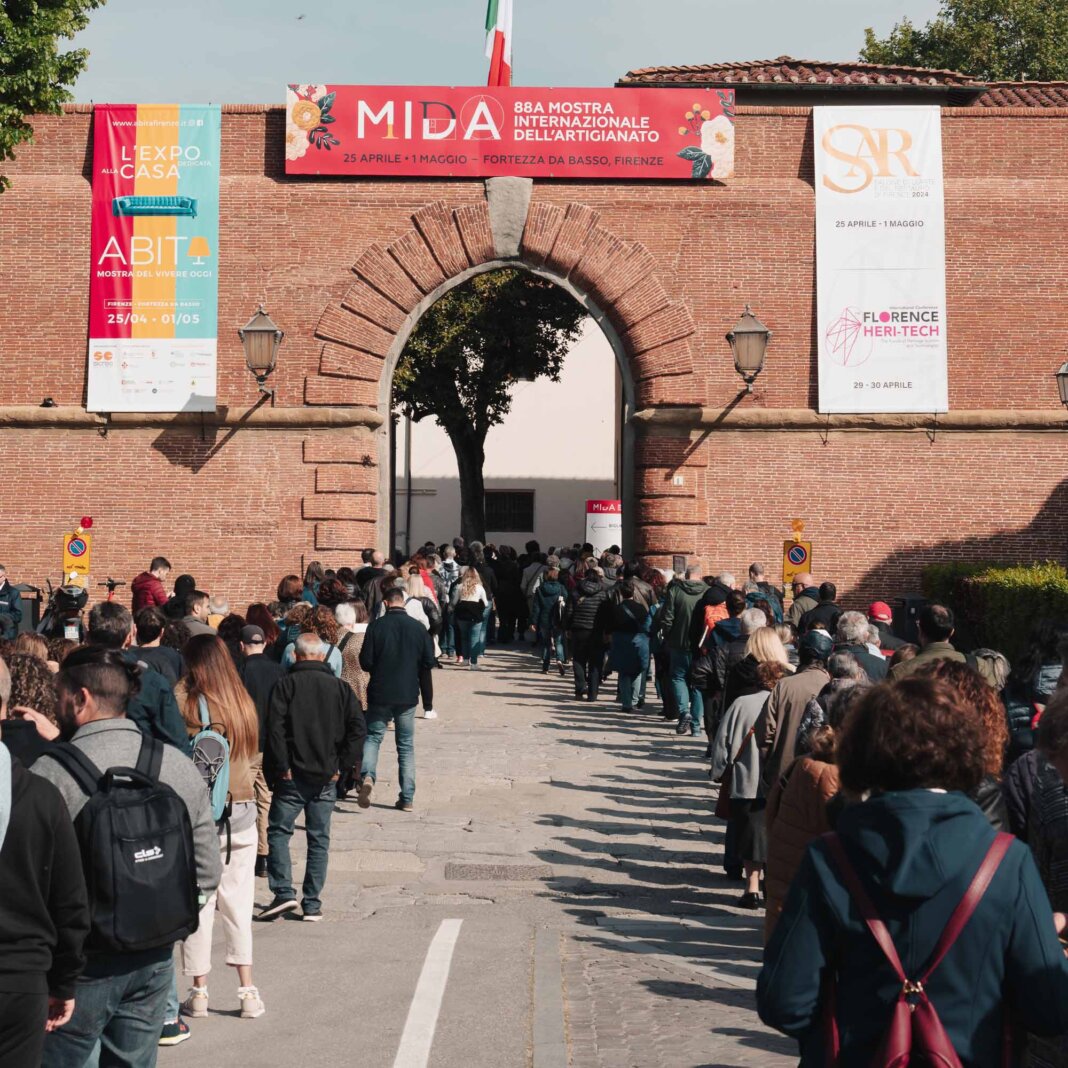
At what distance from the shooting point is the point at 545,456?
48562mm

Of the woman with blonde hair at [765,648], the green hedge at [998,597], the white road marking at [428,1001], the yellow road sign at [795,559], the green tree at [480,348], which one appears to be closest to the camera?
the white road marking at [428,1001]

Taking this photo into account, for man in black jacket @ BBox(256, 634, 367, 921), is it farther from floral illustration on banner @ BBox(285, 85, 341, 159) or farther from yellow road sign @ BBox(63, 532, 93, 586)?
floral illustration on banner @ BBox(285, 85, 341, 159)

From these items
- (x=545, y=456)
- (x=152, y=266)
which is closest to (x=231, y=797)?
(x=152, y=266)

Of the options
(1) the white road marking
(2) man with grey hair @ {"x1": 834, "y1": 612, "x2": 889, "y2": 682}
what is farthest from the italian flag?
(1) the white road marking

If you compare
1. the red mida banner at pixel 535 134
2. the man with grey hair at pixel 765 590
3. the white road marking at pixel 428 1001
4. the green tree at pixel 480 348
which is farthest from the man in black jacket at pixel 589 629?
the green tree at pixel 480 348

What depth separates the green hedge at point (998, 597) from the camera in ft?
55.8

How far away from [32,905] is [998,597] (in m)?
15.7

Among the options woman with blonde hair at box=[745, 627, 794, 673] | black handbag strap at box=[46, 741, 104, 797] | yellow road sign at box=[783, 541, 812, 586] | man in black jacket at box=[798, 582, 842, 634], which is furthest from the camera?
yellow road sign at box=[783, 541, 812, 586]

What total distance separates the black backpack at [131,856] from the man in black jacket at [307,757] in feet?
12.9

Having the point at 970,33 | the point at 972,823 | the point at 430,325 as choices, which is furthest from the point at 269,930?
the point at 970,33

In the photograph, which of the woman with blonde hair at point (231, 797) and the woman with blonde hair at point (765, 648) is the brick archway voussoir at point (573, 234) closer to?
the woman with blonde hair at point (765, 648)

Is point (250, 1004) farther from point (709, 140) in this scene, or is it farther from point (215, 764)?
point (709, 140)

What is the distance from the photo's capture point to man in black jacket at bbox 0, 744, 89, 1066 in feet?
13.1

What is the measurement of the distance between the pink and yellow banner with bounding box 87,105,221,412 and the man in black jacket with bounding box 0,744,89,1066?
17.7 meters
